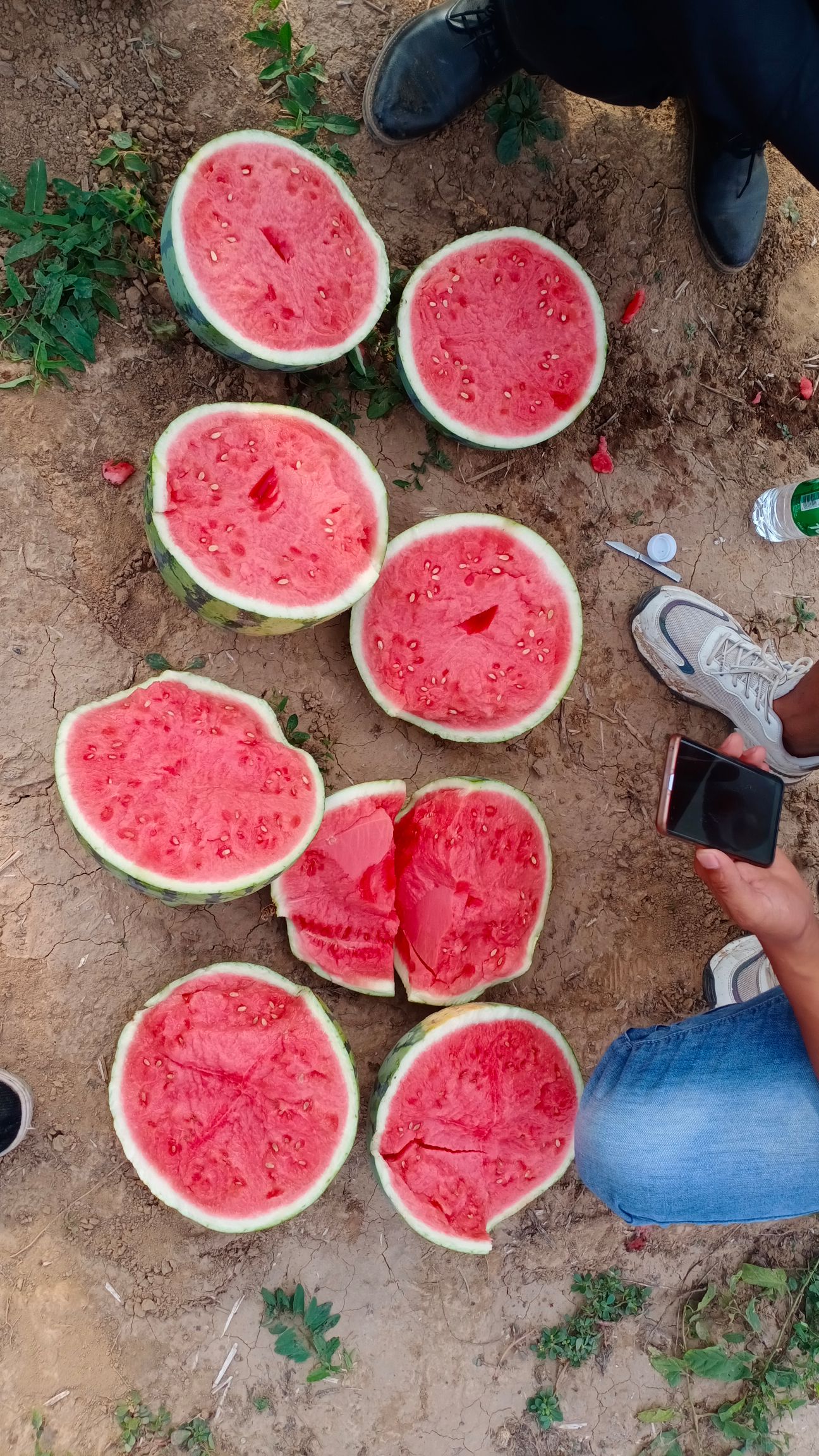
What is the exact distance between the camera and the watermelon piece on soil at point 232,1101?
2619 mm

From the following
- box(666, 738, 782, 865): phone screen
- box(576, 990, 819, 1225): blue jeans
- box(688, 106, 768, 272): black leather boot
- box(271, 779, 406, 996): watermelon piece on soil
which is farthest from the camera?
box(688, 106, 768, 272): black leather boot

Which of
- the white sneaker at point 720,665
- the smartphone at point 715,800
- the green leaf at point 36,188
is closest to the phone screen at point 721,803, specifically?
the smartphone at point 715,800

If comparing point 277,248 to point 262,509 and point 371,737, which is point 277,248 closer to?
point 262,509

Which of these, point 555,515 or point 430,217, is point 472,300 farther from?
point 555,515

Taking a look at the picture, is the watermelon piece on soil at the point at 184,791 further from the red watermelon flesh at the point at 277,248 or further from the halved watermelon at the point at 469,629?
the red watermelon flesh at the point at 277,248

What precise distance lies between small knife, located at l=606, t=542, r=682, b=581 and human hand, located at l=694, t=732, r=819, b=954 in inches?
54.8

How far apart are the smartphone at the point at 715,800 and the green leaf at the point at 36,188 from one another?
8.35ft

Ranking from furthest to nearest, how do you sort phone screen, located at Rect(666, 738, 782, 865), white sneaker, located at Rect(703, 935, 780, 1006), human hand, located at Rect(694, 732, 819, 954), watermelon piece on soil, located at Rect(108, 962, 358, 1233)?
white sneaker, located at Rect(703, 935, 780, 1006)
watermelon piece on soil, located at Rect(108, 962, 358, 1233)
phone screen, located at Rect(666, 738, 782, 865)
human hand, located at Rect(694, 732, 819, 954)

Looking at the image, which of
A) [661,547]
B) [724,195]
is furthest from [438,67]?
[661,547]

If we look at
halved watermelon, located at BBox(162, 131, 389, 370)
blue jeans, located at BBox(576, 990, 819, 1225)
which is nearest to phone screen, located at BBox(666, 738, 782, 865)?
blue jeans, located at BBox(576, 990, 819, 1225)

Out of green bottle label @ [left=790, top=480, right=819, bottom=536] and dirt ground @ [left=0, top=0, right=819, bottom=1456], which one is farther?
green bottle label @ [left=790, top=480, right=819, bottom=536]

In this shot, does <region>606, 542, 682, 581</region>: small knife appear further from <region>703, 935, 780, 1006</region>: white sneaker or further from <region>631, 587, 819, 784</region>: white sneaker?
<region>703, 935, 780, 1006</region>: white sneaker

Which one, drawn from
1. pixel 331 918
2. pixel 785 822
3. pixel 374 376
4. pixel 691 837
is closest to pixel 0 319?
pixel 374 376

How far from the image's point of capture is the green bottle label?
3.04m
